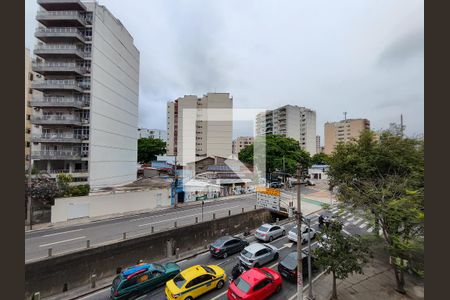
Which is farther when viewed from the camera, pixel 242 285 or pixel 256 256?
pixel 256 256

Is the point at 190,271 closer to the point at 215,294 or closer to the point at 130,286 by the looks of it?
the point at 215,294

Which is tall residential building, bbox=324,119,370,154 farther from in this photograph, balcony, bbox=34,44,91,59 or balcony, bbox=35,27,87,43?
balcony, bbox=35,27,87,43

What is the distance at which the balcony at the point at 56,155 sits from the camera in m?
25.8

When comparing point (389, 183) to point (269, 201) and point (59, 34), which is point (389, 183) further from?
point (59, 34)

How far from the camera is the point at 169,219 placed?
1900cm

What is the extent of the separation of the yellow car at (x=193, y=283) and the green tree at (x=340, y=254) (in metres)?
4.82

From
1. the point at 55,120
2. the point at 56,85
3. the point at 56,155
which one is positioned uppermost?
the point at 56,85

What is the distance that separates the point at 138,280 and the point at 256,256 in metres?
6.22

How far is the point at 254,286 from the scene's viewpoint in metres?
8.43

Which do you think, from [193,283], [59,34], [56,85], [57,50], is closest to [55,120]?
[56,85]

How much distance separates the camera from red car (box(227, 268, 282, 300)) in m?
8.30

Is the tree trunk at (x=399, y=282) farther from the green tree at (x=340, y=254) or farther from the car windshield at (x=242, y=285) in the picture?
the car windshield at (x=242, y=285)

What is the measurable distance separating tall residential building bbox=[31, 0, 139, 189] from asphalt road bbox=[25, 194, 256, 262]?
41.6ft

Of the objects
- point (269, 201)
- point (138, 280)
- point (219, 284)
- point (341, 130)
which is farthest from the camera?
point (341, 130)
